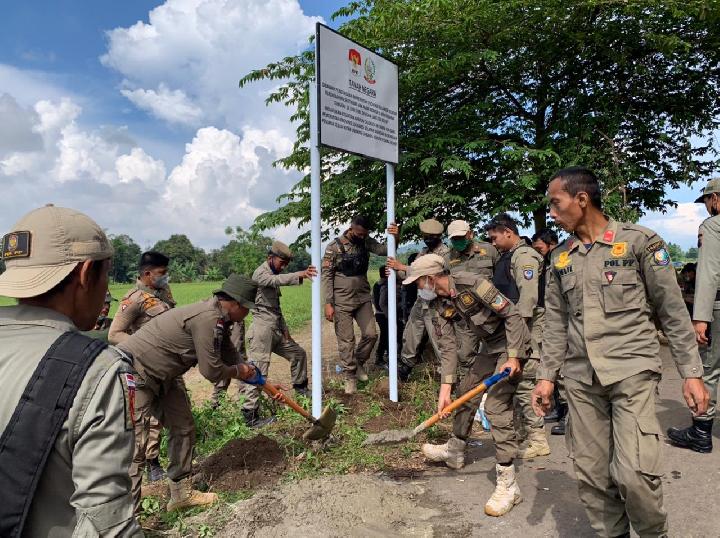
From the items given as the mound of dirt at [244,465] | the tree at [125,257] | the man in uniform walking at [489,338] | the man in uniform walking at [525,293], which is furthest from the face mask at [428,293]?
the tree at [125,257]

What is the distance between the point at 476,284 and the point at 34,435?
2.96 meters

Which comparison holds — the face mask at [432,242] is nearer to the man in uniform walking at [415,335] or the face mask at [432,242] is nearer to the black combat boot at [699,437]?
the man in uniform walking at [415,335]

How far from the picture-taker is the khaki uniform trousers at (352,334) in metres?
6.57

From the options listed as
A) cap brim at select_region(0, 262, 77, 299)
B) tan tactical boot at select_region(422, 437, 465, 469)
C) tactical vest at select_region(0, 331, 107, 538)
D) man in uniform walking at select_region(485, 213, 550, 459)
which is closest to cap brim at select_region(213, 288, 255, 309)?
tan tactical boot at select_region(422, 437, 465, 469)

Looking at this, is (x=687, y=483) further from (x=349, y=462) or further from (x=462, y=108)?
(x=462, y=108)

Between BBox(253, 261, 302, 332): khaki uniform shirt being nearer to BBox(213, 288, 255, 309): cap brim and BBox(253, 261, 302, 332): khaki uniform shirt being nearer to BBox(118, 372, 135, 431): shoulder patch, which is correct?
BBox(213, 288, 255, 309): cap brim

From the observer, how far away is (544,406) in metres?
2.98

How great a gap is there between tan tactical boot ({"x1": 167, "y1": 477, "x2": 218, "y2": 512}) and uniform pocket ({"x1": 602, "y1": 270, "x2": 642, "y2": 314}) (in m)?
3.01

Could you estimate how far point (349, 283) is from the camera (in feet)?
22.0

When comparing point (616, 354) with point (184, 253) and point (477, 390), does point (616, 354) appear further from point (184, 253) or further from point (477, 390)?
point (184, 253)

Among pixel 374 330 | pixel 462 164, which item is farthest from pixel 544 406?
pixel 462 164

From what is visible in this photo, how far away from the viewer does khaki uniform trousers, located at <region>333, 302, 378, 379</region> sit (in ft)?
21.5

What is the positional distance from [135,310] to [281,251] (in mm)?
1964

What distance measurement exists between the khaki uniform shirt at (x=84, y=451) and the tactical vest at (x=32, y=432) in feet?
0.06
